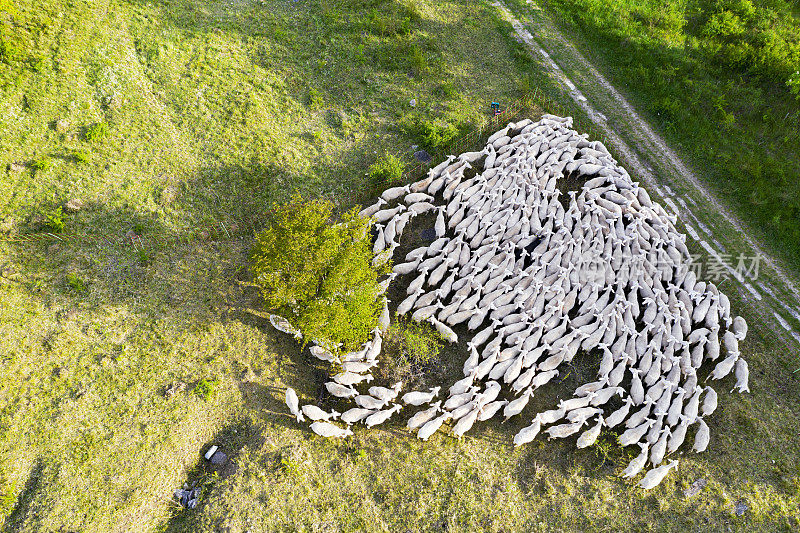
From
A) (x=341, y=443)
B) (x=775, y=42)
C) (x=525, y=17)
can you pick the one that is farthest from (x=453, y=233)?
(x=775, y=42)

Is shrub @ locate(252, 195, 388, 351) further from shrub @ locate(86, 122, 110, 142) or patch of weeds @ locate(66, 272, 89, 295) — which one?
shrub @ locate(86, 122, 110, 142)

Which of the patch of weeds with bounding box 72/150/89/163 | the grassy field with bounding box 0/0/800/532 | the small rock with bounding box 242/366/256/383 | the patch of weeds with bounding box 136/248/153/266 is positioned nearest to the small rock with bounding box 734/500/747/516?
the grassy field with bounding box 0/0/800/532

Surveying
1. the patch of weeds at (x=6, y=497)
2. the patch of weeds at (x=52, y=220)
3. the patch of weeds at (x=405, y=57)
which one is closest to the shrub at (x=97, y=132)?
the patch of weeds at (x=52, y=220)

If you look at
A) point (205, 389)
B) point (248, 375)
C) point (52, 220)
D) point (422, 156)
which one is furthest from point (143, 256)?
point (422, 156)

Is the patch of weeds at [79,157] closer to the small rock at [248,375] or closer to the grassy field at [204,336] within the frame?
the grassy field at [204,336]

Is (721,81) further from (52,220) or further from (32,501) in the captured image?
(32,501)
